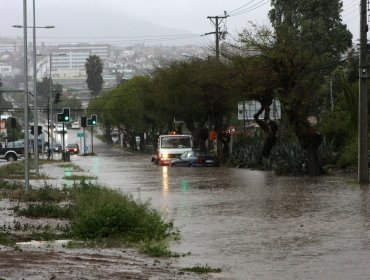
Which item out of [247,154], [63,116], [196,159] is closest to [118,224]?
[247,154]

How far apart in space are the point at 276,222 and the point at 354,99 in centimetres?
2231

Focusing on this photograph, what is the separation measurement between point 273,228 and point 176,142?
147 feet

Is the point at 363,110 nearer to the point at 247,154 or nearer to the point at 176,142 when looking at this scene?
the point at 247,154

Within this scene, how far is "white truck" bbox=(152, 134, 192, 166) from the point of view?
193 ft

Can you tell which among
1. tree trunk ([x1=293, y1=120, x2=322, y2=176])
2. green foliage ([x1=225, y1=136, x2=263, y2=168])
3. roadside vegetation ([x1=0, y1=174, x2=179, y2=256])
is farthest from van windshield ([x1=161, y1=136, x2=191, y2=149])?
roadside vegetation ([x1=0, y1=174, x2=179, y2=256])

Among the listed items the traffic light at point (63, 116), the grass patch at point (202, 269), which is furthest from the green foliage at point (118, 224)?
the traffic light at point (63, 116)

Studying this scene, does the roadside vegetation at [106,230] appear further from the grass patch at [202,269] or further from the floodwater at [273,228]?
the grass patch at [202,269]

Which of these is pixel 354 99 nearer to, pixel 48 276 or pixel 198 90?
pixel 198 90

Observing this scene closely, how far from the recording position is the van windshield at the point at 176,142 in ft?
200

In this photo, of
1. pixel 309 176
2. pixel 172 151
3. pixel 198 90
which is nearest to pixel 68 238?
pixel 309 176

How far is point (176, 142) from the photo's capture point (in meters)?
61.4

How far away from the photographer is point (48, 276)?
9.77 metres

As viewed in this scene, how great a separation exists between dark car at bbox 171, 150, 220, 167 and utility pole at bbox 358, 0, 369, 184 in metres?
23.8

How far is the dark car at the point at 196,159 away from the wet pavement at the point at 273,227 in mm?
22180
